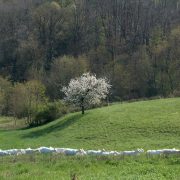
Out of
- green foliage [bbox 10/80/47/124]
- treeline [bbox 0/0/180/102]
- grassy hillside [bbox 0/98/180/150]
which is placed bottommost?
grassy hillside [bbox 0/98/180/150]

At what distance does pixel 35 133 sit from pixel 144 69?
4261cm

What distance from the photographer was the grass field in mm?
17011

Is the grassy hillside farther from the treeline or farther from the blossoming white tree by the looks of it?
the treeline

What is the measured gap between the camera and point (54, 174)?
16.9 meters

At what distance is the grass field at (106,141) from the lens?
17011mm

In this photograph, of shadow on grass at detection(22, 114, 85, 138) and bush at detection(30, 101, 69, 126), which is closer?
shadow on grass at detection(22, 114, 85, 138)

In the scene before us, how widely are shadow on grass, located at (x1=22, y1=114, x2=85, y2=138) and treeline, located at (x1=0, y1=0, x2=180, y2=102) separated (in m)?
36.6

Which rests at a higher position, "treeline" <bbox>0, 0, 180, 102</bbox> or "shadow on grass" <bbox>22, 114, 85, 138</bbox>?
"treeline" <bbox>0, 0, 180, 102</bbox>

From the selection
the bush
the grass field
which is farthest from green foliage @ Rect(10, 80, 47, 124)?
the grass field

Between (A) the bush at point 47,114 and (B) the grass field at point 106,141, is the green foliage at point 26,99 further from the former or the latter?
(B) the grass field at point 106,141

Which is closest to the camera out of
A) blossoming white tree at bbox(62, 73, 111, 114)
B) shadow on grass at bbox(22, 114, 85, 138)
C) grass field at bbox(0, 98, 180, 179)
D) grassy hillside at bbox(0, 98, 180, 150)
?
grass field at bbox(0, 98, 180, 179)

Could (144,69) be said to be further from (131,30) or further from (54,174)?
(54,174)

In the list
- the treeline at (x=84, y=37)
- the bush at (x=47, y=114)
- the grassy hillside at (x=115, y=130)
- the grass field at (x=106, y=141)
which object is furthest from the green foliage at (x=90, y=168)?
the treeline at (x=84, y=37)

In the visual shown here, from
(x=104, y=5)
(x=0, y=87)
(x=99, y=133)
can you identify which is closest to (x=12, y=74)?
(x=0, y=87)
